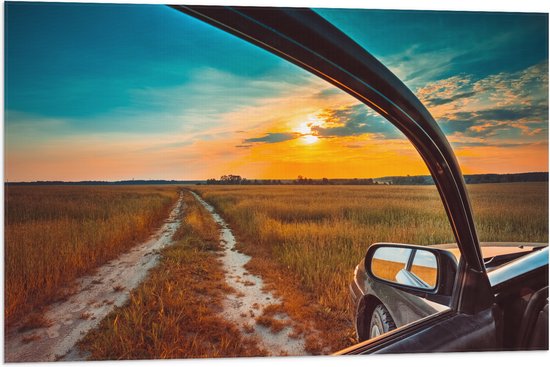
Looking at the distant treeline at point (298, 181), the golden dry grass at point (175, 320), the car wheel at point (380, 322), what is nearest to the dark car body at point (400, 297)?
the car wheel at point (380, 322)

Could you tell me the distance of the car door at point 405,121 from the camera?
3.04 ft

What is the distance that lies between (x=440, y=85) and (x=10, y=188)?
2599mm

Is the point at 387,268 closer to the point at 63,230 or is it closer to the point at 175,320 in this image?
the point at 175,320

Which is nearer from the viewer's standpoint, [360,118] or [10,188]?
[10,188]

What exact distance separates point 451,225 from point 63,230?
2213 mm

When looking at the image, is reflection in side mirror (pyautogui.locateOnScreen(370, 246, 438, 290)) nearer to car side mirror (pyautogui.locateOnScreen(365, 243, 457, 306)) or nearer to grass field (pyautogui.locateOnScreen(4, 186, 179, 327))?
car side mirror (pyautogui.locateOnScreen(365, 243, 457, 306))

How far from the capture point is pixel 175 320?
2.35 meters

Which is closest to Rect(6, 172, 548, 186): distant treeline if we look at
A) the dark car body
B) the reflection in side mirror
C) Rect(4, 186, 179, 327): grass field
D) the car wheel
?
Rect(4, 186, 179, 327): grass field

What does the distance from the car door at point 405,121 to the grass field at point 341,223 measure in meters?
1.46

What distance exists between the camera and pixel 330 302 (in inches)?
102

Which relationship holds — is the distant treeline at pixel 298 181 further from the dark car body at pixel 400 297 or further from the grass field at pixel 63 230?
the dark car body at pixel 400 297

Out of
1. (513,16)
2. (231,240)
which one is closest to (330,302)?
(231,240)

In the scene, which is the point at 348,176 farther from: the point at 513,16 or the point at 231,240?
the point at 513,16

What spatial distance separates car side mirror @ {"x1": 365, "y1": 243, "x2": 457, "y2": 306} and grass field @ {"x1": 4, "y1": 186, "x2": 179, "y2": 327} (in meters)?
1.37
